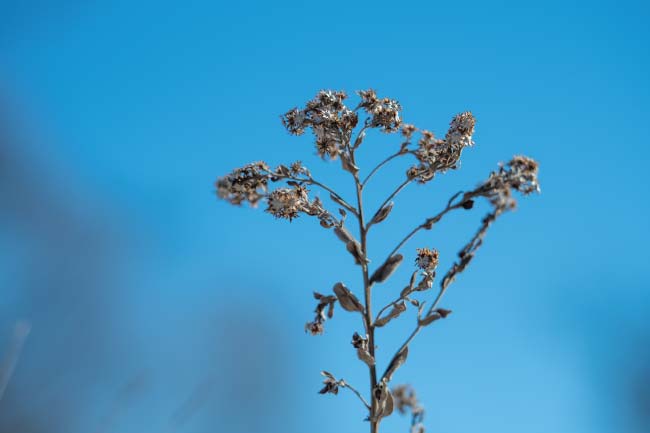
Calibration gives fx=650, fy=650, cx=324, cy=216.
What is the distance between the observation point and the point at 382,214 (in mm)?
3764

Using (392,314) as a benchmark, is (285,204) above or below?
above

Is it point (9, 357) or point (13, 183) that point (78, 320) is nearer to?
point (13, 183)

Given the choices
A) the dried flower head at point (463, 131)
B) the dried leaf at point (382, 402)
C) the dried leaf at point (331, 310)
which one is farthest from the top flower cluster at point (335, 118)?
the dried leaf at point (382, 402)

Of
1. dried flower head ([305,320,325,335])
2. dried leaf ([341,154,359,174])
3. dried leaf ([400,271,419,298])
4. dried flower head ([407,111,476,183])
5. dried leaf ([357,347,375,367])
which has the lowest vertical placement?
dried leaf ([357,347,375,367])

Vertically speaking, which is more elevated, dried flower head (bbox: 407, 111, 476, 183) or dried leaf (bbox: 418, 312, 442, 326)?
dried flower head (bbox: 407, 111, 476, 183)

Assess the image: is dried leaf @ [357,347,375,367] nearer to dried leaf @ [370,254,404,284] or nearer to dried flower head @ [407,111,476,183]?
dried leaf @ [370,254,404,284]

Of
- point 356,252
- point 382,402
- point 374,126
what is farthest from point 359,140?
point 382,402

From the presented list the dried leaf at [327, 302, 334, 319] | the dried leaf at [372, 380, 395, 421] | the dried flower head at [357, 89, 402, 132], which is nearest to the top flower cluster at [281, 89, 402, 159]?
the dried flower head at [357, 89, 402, 132]

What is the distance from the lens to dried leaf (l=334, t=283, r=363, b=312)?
11.5 feet

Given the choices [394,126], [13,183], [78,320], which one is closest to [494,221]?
[394,126]

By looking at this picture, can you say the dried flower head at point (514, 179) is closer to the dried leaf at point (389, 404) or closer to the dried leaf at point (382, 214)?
the dried leaf at point (382, 214)

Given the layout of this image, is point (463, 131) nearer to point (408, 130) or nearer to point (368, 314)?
point (408, 130)

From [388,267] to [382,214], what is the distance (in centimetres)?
43

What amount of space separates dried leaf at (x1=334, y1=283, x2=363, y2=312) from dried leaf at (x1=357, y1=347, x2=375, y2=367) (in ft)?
0.77
